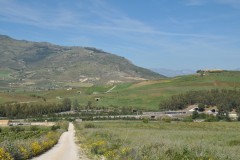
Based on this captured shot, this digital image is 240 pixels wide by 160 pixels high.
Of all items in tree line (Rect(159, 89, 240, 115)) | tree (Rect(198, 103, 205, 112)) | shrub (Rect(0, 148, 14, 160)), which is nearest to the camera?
shrub (Rect(0, 148, 14, 160))

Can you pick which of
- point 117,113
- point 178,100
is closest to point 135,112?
point 117,113

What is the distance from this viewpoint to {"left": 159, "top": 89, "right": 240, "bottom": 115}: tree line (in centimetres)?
17439

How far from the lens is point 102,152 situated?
3338 cm

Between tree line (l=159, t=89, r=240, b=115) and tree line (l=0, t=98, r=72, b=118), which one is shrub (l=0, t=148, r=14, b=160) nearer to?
tree line (l=0, t=98, r=72, b=118)

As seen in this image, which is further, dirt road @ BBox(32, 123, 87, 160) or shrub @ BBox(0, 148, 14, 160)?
dirt road @ BBox(32, 123, 87, 160)

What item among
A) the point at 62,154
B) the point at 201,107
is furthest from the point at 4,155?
the point at 201,107

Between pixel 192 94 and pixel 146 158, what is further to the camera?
pixel 192 94

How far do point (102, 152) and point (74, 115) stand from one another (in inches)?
5019

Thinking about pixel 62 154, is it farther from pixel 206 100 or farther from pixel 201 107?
pixel 206 100

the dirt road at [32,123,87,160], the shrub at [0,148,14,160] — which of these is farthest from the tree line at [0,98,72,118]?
the shrub at [0,148,14,160]

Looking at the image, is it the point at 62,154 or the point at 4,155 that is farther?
the point at 62,154

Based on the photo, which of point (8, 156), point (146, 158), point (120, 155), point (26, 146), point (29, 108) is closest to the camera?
point (146, 158)

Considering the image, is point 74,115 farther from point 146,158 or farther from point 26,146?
point 146,158

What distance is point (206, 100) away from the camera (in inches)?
7313
